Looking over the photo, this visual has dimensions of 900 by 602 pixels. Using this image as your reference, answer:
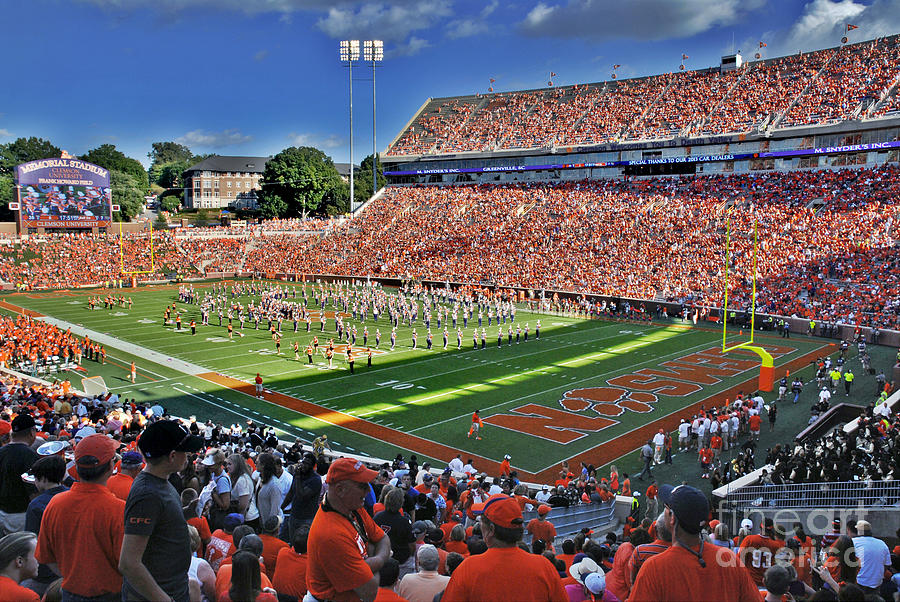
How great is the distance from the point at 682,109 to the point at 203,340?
47.1 metres

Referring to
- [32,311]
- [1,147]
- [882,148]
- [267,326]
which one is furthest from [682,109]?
[1,147]

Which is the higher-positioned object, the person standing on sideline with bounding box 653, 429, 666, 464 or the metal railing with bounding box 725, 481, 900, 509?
the metal railing with bounding box 725, 481, 900, 509

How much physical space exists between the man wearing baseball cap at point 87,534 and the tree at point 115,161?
324ft

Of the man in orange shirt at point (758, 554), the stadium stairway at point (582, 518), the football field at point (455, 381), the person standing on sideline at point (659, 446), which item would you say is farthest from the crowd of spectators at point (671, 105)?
the man in orange shirt at point (758, 554)

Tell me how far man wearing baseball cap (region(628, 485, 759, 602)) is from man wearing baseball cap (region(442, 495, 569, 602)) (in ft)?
1.62

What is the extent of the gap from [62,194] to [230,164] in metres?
50.4

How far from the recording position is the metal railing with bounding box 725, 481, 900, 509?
33.8 feet

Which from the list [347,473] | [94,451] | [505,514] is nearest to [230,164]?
[94,451]

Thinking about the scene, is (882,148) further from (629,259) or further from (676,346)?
(676,346)

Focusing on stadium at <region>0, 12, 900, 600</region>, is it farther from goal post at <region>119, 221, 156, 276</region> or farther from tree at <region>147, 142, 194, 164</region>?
tree at <region>147, 142, 194, 164</region>

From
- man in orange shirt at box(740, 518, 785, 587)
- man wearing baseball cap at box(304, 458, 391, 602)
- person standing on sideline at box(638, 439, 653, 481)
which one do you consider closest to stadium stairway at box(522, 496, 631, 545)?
person standing on sideline at box(638, 439, 653, 481)

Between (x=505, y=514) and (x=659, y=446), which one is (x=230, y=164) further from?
(x=505, y=514)

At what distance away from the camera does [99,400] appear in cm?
1591

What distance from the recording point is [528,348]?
3055 cm
